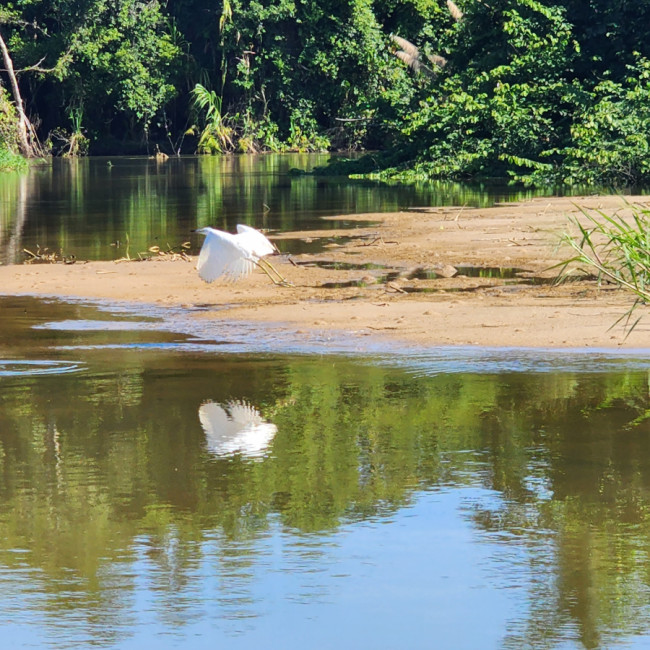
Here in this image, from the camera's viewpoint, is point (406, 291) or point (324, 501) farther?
point (406, 291)

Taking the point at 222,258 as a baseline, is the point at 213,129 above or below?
above

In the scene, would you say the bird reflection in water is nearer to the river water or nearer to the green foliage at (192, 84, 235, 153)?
the river water

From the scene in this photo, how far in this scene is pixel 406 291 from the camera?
11.8 m

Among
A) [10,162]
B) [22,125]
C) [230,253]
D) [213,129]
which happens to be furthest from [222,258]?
[213,129]

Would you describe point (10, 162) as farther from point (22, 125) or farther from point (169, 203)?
point (169, 203)

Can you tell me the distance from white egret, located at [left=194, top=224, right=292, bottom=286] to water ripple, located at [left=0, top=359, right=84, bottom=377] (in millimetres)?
2090

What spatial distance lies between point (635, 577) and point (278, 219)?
15705 millimetres

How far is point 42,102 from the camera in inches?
2133

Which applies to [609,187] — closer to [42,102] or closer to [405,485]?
[405,485]

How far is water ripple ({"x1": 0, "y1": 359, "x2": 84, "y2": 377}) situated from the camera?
8.53 m

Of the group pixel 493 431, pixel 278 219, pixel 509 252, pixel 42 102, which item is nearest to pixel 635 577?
pixel 493 431

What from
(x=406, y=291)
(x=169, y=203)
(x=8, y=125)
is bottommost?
(x=406, y=291)

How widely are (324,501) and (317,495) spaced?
3.7 inches

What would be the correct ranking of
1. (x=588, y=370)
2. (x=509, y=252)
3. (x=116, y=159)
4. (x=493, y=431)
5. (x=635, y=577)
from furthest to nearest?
(x=116, y=159) < (x=509, y=252) < (x=588, y=370) < (x=493, y=431) < (x=635, y=577)
